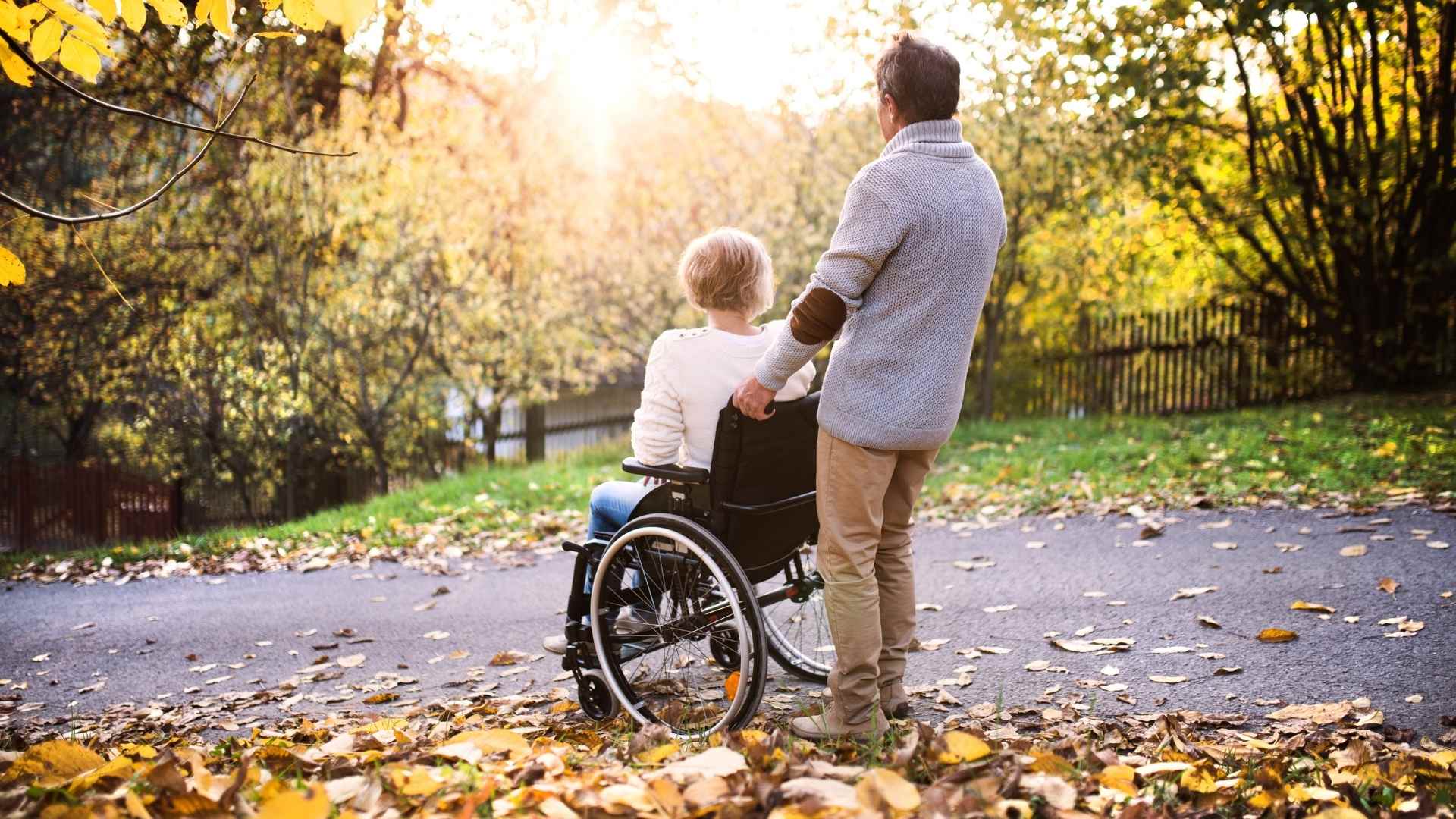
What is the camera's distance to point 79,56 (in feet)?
11.0

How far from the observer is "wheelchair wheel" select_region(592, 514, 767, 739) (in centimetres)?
293

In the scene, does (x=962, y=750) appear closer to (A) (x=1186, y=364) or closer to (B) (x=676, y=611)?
(B) (x=676, y=611)

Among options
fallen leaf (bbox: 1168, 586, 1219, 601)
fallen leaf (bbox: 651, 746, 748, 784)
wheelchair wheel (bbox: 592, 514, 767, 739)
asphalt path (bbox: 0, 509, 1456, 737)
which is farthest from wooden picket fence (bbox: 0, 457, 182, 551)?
fallen leaf (bbox: 651, 746, 748, 784)

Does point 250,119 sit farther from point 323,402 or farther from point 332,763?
point 332,763

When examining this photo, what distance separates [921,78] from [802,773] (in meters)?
1.70

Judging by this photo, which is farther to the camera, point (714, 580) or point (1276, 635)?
point (1276, 635)

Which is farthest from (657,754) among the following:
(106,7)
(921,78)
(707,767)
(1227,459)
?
(1227,459)

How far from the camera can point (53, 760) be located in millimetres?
2516

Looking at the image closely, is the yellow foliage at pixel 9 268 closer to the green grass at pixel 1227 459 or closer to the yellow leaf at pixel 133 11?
the yellow leaf at pixel 133 11

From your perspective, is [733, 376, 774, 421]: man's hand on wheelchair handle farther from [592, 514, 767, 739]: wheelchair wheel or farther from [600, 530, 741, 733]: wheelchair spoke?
[600, 530, 741, 733]: wheelchair spoke

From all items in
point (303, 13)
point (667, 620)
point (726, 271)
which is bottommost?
point (667, 620)

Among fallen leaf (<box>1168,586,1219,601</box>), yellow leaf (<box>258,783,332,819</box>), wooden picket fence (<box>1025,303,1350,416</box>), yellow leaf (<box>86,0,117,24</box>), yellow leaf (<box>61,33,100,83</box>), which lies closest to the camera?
yellow leaf (<box>258,783,332,819</box>)

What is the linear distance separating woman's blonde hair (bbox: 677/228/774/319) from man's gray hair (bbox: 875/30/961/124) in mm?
626

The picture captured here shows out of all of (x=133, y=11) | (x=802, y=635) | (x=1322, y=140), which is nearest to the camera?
(x=133, y=11)
